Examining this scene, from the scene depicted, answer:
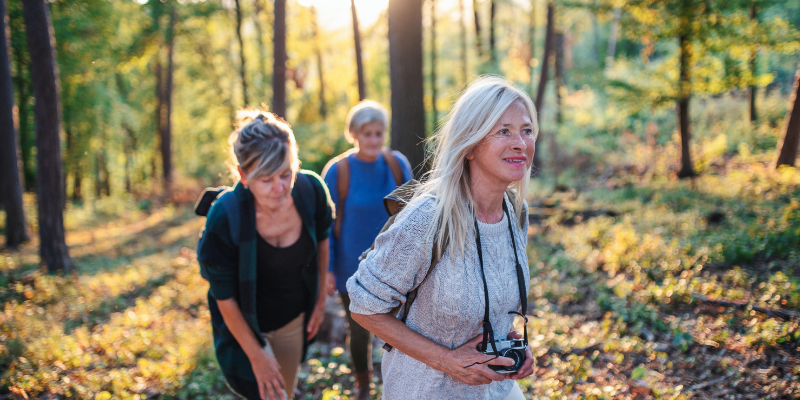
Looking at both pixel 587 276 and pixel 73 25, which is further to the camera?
pixel 73 25

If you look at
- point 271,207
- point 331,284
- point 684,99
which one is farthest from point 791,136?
point 271,207

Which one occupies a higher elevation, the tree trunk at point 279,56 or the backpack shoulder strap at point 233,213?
the tree trunk at point 279,56

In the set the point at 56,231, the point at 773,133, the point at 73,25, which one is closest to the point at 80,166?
the point at 73,25

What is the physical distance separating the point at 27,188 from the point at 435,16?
21279 millimetres

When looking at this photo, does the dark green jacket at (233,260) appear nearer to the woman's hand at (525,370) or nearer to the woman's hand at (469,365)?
the woman's hand at (469,365)

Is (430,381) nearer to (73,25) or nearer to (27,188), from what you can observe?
(73,25)

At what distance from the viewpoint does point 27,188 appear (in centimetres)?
2122

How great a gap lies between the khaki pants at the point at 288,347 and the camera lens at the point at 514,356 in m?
1.63

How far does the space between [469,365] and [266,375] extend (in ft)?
4.53

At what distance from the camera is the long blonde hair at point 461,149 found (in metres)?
1.70

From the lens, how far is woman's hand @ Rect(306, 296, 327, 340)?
2.97 m

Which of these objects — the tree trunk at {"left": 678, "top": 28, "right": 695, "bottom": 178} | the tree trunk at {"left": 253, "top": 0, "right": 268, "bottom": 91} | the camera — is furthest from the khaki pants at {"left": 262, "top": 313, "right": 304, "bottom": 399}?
the tree trunk at {"left": 253, "top": 0, "right": 268, "bottom": 91}

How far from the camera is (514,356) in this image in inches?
68.5

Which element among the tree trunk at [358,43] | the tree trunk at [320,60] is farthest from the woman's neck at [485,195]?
the tree trunk at [320,60]
